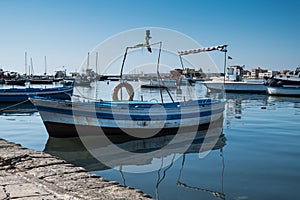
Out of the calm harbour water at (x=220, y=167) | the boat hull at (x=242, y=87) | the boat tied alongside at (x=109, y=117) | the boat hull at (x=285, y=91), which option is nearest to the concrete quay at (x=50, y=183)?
the calm harbour water at (x=220, y=167)

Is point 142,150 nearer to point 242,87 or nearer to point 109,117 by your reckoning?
point 109,117

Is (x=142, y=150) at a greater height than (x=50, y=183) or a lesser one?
lesser

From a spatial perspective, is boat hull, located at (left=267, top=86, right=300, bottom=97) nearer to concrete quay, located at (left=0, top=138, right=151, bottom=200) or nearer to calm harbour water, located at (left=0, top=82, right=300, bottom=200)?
calm harbour water, located at (left=0, top=82, right=300, bottom=200)

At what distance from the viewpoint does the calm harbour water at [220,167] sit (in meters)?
6.57

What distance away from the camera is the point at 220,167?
8.35 m

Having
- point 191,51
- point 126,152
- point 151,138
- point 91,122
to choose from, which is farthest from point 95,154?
point 191,51

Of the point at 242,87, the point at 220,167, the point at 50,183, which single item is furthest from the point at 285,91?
the point at 50,183

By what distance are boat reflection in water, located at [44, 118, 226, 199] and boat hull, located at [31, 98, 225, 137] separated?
326mm

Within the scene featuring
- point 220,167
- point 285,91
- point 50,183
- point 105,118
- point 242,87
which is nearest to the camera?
point 50,183

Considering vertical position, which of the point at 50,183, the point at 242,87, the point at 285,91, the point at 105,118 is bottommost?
the point at 50,183

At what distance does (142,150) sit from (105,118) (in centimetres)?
199

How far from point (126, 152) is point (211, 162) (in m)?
2.83

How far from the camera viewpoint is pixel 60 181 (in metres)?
4.47

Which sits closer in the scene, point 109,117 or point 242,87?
point 109,117
